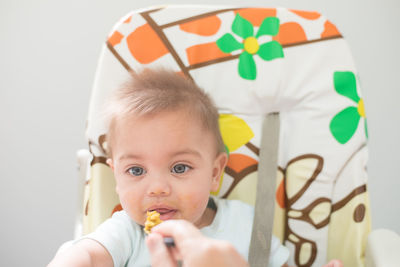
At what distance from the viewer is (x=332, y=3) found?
46.2 inches

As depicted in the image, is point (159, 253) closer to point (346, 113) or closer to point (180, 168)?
point (180, 168)

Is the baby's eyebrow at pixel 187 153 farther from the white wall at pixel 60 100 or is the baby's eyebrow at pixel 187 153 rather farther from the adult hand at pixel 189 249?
the white wall at pixel 60 100

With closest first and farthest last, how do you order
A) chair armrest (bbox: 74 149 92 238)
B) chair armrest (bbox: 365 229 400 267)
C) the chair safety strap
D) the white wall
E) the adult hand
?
1. the adult hand
2. chair armrest (bbox: 365 229 400 267)
3. the chair safety strap
4. chair armrest (bbox: 74 149 92 238)
5. the white wall

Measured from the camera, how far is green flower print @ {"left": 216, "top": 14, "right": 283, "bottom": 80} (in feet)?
2.71

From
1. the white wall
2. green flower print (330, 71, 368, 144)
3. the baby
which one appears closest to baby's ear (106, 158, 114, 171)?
the baby

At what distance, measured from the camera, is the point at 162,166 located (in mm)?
681

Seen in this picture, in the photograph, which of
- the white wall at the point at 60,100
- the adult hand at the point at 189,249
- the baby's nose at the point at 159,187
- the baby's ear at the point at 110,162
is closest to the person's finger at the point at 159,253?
the adult hand at the point at 189,249

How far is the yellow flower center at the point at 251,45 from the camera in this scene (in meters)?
0.83

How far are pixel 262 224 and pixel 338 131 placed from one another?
0.23m

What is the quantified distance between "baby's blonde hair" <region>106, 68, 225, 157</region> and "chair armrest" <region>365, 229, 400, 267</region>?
31 centimetres

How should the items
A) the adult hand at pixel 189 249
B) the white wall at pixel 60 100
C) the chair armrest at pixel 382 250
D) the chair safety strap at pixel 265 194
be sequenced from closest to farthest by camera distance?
1. the adult hand at pixel 189 249
2. the chair armrest at pixel 382 250
3. the chair safety strap at pixel 265 194
4. the white wall at pixel 60 100

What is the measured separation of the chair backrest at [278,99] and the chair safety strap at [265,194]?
0.02 metres

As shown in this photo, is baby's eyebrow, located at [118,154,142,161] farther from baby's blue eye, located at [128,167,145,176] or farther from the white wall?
the white wall

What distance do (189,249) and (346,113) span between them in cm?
48
